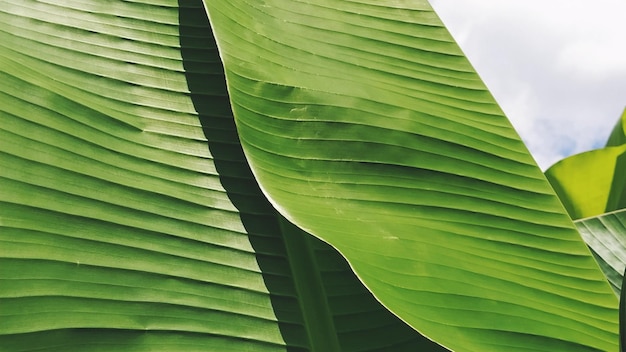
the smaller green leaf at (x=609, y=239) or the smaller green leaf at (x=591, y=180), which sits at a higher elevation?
the smaller green leaf at (x=591, y=180)

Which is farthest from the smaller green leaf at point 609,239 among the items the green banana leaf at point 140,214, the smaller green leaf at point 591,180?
the green banana leaf at point 140,214

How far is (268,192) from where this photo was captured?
1.63ft

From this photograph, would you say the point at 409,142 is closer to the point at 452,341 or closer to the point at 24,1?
the point at 452,341

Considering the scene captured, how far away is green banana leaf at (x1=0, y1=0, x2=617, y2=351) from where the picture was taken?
498 mm

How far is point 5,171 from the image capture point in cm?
48

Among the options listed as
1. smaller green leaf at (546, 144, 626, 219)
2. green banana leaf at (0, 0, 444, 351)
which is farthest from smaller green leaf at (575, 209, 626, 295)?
green banana leaf at (0, 0, 444, 351)

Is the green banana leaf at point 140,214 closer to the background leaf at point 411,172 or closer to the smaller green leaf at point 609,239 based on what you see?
the background leaf at point 411,172

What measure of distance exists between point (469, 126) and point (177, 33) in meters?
0.30


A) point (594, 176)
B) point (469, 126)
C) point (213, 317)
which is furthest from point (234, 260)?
point (594, 176)

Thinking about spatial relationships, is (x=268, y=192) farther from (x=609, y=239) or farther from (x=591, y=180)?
(x=591, y=180)

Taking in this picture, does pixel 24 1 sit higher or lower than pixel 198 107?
higher

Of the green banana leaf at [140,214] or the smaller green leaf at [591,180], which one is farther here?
the smaller green leaf at [591,180]

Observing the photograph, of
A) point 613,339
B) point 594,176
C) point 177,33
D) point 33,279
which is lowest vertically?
point 613,339

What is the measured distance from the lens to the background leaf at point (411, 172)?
0.52 metres
